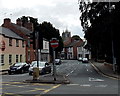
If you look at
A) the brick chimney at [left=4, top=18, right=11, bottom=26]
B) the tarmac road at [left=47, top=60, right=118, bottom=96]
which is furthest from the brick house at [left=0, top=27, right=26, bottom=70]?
the tarmac road at [left=47, top=60, right=118, bottom=96]

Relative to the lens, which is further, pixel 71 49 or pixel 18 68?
pixel 71 49

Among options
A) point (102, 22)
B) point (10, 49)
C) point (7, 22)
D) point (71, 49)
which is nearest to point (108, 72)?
point (102, 22)

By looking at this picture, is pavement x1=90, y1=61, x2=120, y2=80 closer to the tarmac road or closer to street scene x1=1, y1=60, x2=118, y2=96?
the tarmac road

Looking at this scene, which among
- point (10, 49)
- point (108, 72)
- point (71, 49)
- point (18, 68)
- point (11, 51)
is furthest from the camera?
point (71, 49)

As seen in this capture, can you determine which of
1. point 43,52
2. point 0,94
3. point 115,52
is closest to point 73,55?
point 43,52

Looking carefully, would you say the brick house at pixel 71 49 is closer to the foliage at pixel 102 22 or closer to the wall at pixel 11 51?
the wall at pixel 11 51

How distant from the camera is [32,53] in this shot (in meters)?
57.3

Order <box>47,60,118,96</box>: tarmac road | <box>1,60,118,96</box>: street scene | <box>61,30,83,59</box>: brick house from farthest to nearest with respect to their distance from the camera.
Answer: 1. <box>61,30,83,59</box>: brick house
2. <box>47,60,118,96</box>: tarmac road
3. <box>1,60,118,96</box>: street scene

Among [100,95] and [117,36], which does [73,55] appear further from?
[100,95]

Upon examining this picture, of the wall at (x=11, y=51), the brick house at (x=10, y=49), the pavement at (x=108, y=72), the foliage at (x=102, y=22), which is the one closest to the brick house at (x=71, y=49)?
the brick house at (x=10, y=49)

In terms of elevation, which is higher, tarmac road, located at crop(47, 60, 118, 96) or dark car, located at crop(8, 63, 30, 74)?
dark car, located at crop(8, 63, 30, 74)

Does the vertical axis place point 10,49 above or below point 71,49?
below

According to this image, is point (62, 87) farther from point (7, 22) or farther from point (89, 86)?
point (7, 22)

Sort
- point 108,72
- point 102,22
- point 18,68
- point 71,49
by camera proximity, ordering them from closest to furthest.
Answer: point 102,22
point 108,72
point 18,68
point 71,49
